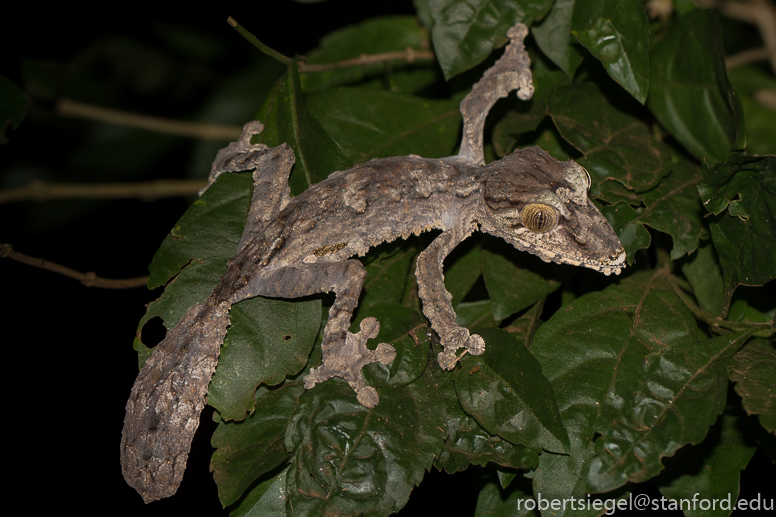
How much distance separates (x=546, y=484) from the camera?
119 inches

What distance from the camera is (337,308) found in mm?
3400

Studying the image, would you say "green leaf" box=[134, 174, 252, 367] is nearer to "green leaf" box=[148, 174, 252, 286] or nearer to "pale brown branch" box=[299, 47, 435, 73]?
"green leaf" box=[148, 174, 252, 286]

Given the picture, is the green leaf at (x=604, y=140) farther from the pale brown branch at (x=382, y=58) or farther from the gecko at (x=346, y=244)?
the pale brown branch at (x=382, y=58)

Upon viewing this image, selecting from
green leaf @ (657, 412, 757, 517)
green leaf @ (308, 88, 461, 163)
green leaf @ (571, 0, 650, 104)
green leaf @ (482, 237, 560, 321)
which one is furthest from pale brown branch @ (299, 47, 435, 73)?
green leaf @ (657, 412, 757, 517)

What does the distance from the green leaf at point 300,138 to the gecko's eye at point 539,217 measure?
3.93 feet

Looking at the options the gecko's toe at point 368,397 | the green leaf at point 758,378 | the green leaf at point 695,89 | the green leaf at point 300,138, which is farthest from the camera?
the green leaf at point 695,89

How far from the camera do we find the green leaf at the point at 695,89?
3.73 metres

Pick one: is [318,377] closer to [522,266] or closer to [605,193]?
[522,266]

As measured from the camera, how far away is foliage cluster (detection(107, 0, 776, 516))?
2975 mm

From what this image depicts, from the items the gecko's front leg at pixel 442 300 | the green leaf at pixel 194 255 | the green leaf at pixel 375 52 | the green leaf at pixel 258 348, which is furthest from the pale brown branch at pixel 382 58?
the green leaf at pixel 258 348

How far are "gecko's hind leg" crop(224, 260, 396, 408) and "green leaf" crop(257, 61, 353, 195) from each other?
61 cm

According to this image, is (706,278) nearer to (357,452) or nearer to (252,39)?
(357,452)

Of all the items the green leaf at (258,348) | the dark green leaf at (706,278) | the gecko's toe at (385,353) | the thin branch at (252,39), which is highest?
the thin branch at (252,39)

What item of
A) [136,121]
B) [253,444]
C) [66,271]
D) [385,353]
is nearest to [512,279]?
[385,353]
